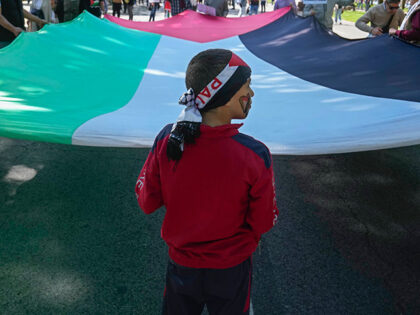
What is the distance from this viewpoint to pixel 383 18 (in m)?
4.75

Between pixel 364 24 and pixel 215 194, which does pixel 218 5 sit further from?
pixel 215 194

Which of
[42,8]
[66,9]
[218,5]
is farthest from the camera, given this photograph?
[218,5]

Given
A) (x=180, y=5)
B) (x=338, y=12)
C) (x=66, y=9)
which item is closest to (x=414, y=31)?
(x=180, y=5)

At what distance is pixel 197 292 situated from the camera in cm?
127

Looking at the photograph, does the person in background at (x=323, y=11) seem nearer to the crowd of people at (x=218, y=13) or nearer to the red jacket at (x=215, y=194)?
the crowd of people at (x=218, y=13)

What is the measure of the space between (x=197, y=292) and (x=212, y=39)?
3.95 meters

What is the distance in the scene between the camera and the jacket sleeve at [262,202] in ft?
3.77

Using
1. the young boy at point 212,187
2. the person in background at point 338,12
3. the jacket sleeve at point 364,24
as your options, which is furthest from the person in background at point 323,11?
the person in background at point 338,12

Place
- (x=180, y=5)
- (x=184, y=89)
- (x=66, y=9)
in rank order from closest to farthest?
1. (x=184, y=89)
2. (x=66, y=9)
3. (x=180, y=5)

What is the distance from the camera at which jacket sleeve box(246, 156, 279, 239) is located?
3.77ft

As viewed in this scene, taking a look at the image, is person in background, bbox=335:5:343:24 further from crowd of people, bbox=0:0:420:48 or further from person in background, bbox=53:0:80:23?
person in background, bbox=53:0:80:23

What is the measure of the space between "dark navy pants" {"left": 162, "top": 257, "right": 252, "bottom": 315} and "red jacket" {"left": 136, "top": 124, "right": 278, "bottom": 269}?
36mm

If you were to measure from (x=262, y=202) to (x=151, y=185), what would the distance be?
1.21ft

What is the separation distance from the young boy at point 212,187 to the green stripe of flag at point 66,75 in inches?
41.4
